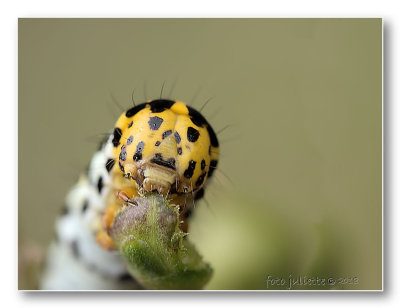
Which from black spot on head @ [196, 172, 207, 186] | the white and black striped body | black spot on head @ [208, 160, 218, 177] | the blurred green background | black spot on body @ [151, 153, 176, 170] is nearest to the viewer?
black spot on body @ [151, 153, 176, 170]

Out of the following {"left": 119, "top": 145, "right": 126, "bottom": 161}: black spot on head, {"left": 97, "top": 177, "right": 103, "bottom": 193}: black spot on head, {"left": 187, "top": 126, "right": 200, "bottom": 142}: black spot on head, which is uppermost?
{"left": 187, "top": 126, "right": 200, "bottom": 142}: black spot on head

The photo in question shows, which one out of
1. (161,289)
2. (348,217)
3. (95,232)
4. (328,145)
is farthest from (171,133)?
(328,145)

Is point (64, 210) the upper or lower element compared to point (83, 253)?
upper

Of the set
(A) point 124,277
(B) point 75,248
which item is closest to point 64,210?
(B) point 75,248

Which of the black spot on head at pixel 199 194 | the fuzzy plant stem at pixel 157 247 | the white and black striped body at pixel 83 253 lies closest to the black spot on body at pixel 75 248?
the white and black striped body at pixel 83 253

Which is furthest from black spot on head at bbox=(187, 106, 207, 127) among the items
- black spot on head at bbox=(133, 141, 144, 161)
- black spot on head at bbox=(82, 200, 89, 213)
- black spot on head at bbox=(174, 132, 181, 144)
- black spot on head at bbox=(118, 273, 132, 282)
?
black spot on head at bbox=(118, 273, 132, 282)

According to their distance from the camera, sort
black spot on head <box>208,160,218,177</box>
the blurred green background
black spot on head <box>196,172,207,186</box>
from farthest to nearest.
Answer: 1. the blurred green background
2. black spot on head <box>208,160,218,177</box>
3. black spot on head <box>196,172,207,186</box>

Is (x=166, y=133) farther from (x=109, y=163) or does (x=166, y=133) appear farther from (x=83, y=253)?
(x=83, y=253)

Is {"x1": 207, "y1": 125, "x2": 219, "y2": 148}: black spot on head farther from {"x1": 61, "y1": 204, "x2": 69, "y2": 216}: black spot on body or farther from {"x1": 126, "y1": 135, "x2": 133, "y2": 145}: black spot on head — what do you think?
{"x1": 61, "y1": 204, "x2": 69, "y2": 216}: black spot on body
